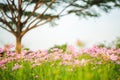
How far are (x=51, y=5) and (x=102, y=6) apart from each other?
9.73 ft

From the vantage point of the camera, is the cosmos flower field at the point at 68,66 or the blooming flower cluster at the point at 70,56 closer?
the cosmos flower field at the point at 68,66

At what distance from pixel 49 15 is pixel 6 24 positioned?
2577mm

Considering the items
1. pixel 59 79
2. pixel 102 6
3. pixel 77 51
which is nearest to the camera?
pixel 59 79

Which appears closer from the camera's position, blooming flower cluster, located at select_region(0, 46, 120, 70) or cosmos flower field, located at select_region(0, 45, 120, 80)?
cosmos flower field, located at select_region(0, 45, 120, 80)

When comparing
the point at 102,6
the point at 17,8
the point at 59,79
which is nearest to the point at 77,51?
the point at 59,79

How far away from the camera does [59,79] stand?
3133 millimetres

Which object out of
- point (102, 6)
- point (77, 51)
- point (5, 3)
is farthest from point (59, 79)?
point (5, 3)

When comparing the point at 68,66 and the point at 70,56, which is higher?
the point at 70,56

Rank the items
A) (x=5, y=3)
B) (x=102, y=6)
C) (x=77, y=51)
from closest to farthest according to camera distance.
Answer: (x=77, y=51) < (x=102, y=6) < (x=5, y=3)

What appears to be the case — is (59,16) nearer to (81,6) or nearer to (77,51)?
(81,6)

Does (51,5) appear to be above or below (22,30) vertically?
above

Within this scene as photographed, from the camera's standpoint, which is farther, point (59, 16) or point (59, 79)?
point (59, 16)

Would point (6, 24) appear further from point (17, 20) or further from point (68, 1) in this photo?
point (68, 1)

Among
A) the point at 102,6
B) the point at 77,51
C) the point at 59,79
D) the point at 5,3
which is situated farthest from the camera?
the point at 5,3
